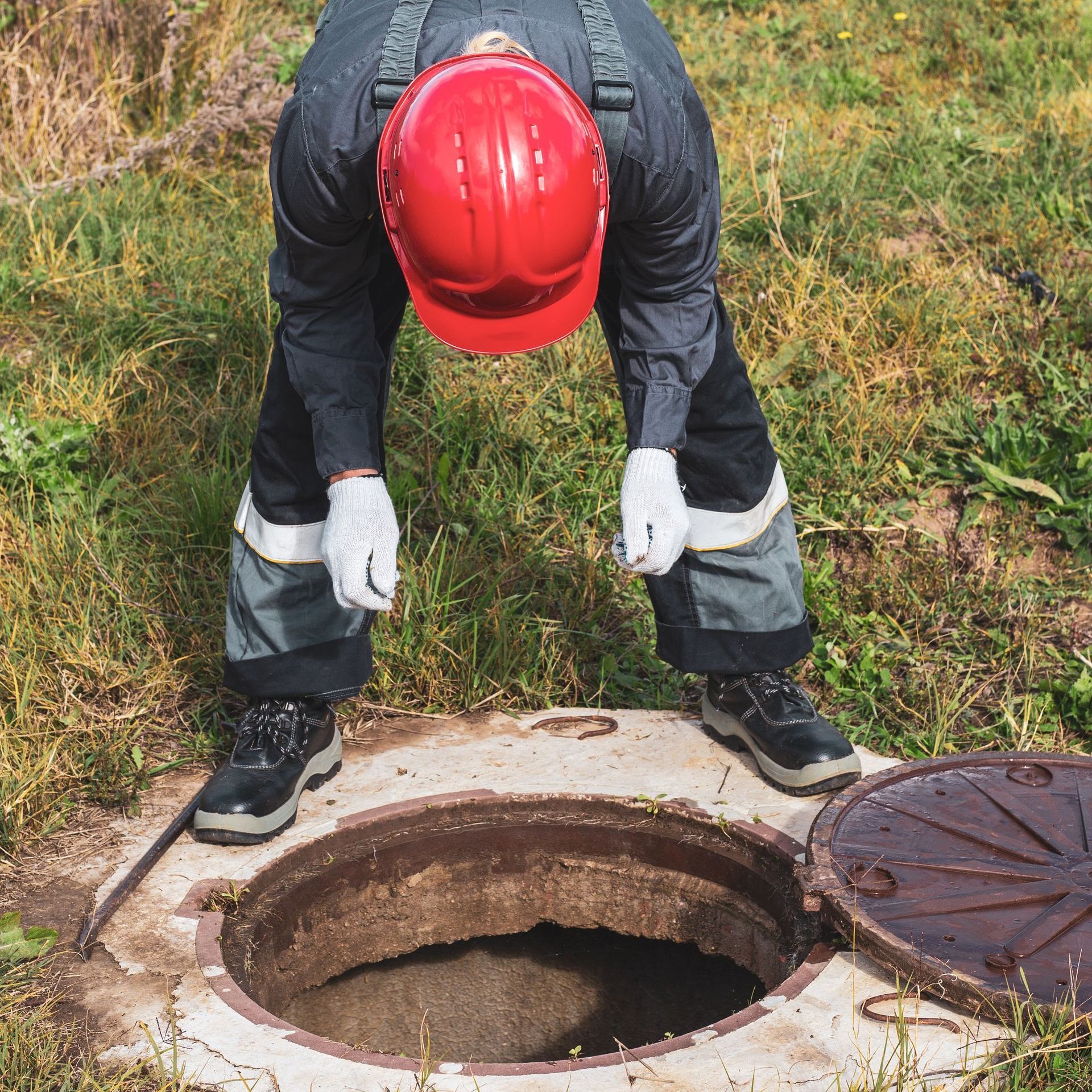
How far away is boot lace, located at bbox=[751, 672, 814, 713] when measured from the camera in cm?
262

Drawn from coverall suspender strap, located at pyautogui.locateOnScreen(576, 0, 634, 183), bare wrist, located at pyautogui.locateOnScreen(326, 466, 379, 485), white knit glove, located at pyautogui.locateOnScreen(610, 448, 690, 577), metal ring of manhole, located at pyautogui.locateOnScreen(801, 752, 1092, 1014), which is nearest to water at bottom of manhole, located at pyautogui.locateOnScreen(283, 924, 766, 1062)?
metal ring of manhole, located at pyautogui.locateOnScreen(801, 752, 1092, 1014)

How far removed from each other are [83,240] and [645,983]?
10.1 feet

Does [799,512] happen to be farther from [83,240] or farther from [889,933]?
[83,240]

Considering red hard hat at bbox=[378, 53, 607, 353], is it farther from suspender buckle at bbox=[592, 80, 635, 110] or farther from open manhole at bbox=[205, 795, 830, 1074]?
open manhole at bbox=[205, 795, 830, 1074]

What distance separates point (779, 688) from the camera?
104 inches


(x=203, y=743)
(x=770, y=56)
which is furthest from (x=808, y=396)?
(x=770, y=56)

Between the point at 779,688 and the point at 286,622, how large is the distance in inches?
41.7

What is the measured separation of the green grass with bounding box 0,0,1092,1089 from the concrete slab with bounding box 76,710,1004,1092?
374 millimetres

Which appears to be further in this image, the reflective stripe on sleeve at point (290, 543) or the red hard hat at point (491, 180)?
the reflective stripe on sleeve at point (290, 543)

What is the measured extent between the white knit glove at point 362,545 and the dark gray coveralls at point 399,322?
0.07 meters

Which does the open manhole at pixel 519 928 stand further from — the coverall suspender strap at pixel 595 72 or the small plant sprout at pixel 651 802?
the coverall suspender strap at pixel 595 72

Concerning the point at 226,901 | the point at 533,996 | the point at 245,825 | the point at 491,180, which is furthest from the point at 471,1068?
the point at 491,180

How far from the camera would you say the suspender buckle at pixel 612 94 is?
1928 millimetres

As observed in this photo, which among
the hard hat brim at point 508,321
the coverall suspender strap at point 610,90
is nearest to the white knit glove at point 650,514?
the hard hat brim at point 508,321
